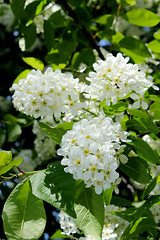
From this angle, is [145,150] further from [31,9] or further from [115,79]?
[31,9]

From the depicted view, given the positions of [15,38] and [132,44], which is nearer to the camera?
[132,44]

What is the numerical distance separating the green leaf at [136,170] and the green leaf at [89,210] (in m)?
0.27

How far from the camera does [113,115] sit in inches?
63.1

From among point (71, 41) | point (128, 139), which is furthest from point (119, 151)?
point (71, 41)

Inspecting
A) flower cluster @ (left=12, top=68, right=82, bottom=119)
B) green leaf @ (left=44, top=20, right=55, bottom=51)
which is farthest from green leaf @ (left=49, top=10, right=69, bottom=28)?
flower cluster @ (left=12, top=68, right=82, bottom=119)

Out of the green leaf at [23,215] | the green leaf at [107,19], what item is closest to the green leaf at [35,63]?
the green leaf at [107,19]

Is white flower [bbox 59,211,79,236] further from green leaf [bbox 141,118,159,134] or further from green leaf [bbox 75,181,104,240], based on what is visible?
green leaf [bbox 141,118,159,134]

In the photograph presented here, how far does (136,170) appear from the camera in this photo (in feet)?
5.20

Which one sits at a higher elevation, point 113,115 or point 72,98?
point 72,98

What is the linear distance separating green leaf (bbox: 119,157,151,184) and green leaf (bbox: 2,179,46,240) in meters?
0.49

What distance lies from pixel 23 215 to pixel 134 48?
1.40 meters

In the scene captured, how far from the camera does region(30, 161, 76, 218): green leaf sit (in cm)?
119

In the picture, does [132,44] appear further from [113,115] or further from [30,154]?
[30,154]

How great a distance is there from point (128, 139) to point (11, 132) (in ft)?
5.40
